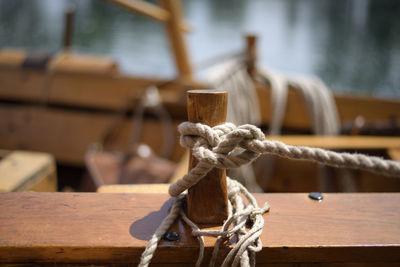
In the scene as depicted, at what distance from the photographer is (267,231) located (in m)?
0.73

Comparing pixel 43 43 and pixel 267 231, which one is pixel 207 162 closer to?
pixel 267 231

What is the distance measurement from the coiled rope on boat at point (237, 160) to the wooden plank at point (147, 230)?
3cm

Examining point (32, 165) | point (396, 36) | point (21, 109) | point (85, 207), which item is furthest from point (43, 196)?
point (396, 36)

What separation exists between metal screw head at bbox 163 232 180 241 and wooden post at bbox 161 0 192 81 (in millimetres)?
2367

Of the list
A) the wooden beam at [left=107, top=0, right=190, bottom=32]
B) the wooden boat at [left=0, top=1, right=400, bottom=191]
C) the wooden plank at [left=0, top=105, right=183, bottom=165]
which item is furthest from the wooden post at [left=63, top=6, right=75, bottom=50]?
the wooden beam at [left=107, top=0, right=190, bottom=32]

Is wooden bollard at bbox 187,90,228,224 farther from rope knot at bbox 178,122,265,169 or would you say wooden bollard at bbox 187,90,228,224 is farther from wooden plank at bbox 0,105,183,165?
wooden plank at bbox 0,105,183,165

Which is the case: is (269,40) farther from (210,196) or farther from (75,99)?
(210,196)

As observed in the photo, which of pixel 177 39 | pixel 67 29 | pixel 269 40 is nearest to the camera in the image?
pixel 177 39

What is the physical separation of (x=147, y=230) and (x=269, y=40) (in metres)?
18.8

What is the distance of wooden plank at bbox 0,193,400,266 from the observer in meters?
0.67

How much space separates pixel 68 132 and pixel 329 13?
101 feet

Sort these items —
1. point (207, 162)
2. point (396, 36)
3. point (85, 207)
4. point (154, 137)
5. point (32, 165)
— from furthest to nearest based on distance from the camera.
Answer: point (396, 36) < point (154, 137) < point (32, 165) < point (85, 207) < point (207, 162)

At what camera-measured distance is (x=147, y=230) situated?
0.72 metres

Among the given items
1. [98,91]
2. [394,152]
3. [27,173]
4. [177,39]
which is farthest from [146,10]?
[394,152]
